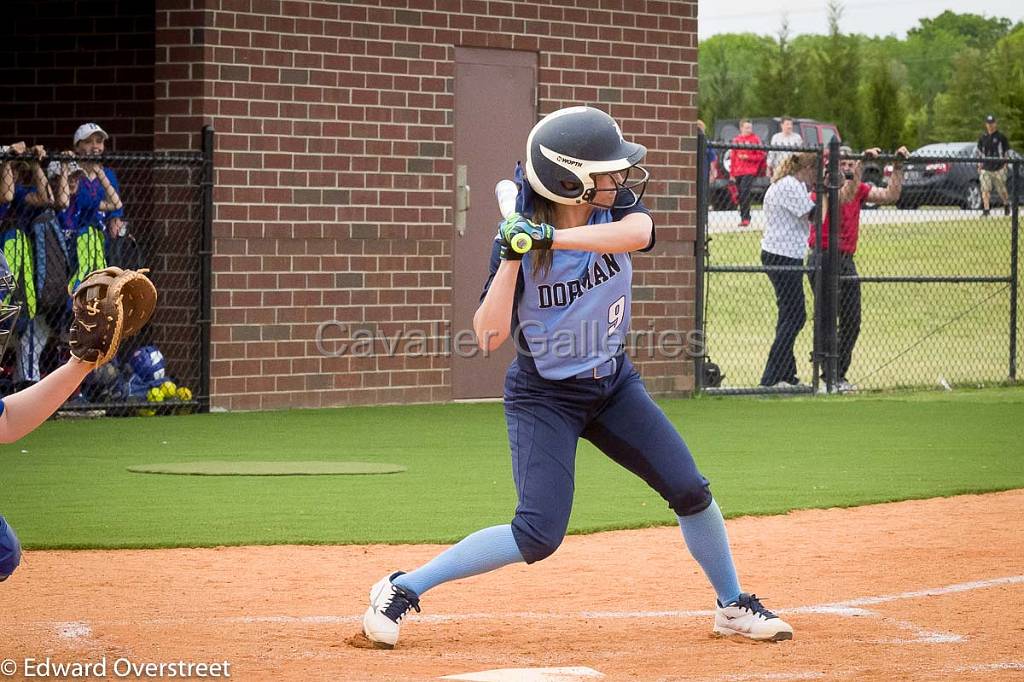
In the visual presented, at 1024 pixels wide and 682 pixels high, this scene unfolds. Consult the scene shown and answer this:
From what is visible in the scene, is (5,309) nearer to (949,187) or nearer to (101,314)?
(101,314)

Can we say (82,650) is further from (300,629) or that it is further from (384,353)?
(384,353)

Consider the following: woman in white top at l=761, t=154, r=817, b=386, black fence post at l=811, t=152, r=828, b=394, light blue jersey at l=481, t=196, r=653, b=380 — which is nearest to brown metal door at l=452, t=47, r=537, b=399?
woman in white top at l=761, t=154, r=817, b=386

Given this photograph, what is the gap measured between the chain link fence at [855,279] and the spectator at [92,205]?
5877 mm

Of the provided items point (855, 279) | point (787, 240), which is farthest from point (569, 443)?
point (855, 279)

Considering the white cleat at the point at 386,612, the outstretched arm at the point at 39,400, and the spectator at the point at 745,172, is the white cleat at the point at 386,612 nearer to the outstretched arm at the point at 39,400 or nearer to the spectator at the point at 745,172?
the outstretched arm at the point at 39,400

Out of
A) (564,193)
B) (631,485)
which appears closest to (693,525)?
(564,193)

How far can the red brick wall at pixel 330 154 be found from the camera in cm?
1479

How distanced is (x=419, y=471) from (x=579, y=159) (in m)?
5.65

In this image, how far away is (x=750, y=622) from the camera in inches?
245

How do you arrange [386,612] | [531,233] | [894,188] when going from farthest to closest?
[894,188] < [386,612] < [531,233]

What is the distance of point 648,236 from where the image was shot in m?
6.00

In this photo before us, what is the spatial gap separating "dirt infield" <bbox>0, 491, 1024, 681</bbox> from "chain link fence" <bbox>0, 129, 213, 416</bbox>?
6.12 metres

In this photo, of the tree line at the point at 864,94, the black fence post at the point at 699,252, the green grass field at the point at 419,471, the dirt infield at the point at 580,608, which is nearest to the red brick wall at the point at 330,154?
the green grass field at the point at 419,471

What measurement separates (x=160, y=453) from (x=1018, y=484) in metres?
5.83
